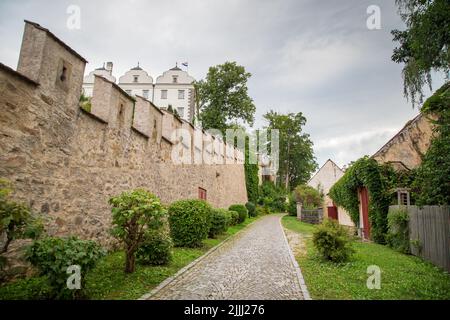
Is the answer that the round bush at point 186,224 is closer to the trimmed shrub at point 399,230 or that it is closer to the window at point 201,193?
the window at point 201,193

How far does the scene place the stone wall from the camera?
4.67 metres

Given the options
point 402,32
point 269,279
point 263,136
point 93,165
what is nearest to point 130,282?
point 269,279

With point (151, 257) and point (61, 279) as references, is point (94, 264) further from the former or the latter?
point (151, 257)

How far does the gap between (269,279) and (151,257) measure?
2.93m

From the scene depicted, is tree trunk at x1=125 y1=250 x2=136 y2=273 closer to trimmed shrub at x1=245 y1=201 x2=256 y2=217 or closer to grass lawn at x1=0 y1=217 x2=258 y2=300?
grass lawn at x1=0 y1=217 x2=258 y2=300

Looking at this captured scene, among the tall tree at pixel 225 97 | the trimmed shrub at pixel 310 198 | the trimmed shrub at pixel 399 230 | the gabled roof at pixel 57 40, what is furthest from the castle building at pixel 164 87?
the gabled roof at pixel 57 40

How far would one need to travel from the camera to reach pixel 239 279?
18.3 ft

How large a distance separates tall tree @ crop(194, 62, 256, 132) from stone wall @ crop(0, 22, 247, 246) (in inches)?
799

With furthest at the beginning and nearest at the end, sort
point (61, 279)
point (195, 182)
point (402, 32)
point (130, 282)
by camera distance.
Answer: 1. point (195, 182)
2. point (402, 32)
3. point (130, 282)
4. point (61, 279)

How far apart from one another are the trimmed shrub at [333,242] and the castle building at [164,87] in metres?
29.0

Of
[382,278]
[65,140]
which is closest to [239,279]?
[382,278]
